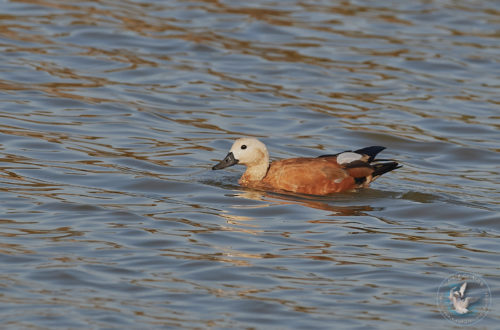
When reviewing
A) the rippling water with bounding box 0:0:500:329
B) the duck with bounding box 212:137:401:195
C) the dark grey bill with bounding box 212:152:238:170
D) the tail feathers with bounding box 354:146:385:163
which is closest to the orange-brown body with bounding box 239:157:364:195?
the duck with bounding box 212:137:401:195

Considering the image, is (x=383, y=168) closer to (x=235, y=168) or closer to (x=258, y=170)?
(x=258, y=170)

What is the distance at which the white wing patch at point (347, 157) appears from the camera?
38.3 feet

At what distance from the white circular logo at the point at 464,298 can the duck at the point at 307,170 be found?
122 inches

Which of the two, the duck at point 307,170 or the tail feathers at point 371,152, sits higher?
the tail feathers at point 371,152

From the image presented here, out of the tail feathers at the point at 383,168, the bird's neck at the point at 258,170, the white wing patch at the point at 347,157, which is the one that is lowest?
the bird's neck at the point at 258,170

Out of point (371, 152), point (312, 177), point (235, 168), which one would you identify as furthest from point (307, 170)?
point (235, 168)

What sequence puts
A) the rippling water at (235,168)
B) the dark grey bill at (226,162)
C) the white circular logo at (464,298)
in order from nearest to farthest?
the white circular logo at (464,298) < the rippling water at (235,168) < the dark grey bill at (226,162)

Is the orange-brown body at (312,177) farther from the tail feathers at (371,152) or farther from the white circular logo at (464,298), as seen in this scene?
the white circular logo at (464,298)

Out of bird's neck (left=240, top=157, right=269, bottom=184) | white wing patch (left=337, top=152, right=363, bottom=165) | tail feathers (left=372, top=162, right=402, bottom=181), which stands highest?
white wing patch (left=337, top=152, right=363, bottom=165)

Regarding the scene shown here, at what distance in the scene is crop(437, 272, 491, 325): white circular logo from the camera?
7786mm

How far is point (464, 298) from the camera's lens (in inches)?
317

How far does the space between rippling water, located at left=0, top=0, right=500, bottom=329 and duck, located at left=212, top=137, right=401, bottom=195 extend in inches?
8.2

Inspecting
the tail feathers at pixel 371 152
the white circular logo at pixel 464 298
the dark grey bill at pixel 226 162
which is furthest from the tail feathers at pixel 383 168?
the white circular logo at pixel 464 298

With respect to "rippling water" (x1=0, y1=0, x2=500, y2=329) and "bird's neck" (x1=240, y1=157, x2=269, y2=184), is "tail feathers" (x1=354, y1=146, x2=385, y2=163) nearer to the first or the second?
"rippling water" (x1=0, y1=0, x2=500, y2=329)
